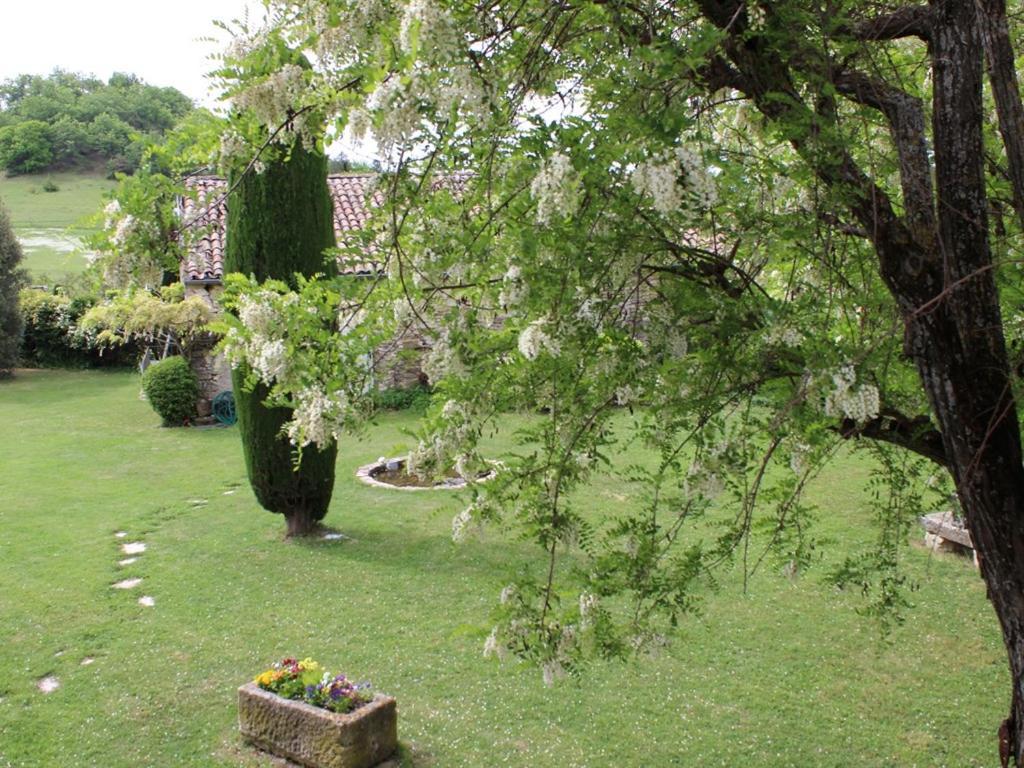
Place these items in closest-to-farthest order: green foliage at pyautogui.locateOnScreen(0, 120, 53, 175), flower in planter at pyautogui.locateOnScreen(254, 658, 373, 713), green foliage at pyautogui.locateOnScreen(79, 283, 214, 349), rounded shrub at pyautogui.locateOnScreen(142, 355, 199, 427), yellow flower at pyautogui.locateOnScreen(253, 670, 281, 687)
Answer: flower in planter at pyautogui.locateOnScreen(254, 658, 373, 713)
yellow flower at pyautogui.locateOnScreen(253, 670, 281, 687)
green foliage at pyautogui.locateOnScreen(79, 283, 214, 349)
rounded shrub at pyautogui.locateOnScreen(142, 355, 199, 427)
green foliage at pyautogui.locateOnScreen(0, 120, 53, 175)

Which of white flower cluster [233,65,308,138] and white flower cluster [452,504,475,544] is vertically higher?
white flower cluster [233,65,308,138]

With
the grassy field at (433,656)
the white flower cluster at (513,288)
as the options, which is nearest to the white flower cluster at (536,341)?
the white flower cluster at (513,288)

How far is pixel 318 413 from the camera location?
3.25m

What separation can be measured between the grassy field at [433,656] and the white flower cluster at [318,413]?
0.90 metres

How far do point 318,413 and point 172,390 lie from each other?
14455 millimetres

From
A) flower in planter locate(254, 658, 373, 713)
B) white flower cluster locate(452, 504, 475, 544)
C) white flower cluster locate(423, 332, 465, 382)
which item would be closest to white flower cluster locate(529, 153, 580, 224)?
white flower cluster locate(423, 332, 465, 382)

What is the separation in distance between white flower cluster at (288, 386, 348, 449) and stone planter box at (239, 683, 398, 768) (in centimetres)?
241

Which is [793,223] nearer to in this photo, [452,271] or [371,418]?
[452,271]

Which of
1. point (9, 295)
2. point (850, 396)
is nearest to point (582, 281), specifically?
point (850, 396)

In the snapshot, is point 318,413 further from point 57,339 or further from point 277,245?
point 57,339

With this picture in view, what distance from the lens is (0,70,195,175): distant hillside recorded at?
38781 mm

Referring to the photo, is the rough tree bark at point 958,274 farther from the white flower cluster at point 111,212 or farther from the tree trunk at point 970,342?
the white flower cluster at point 111,212

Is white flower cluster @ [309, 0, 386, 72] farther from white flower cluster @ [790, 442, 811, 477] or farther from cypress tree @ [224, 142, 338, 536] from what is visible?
cypress tree @ [224, 142, 338, 536]

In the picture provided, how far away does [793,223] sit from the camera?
10.8 ft
